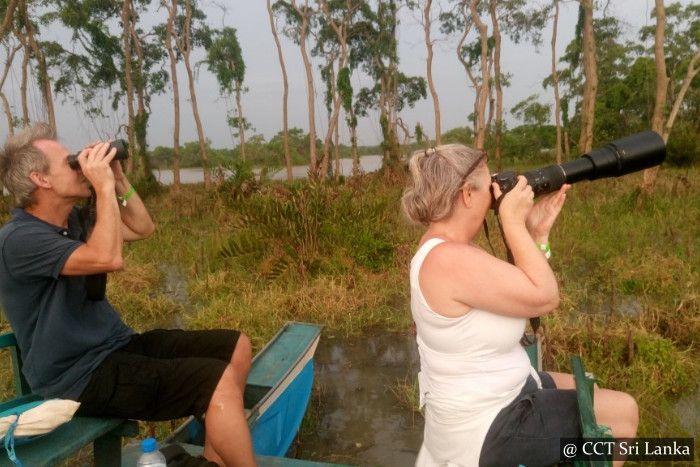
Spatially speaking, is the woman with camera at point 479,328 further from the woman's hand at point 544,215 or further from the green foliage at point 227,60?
the green foliage at point 227,60

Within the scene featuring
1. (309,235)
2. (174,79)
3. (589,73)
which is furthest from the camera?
(174,79)

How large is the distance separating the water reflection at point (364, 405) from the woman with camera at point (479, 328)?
1.19 meters

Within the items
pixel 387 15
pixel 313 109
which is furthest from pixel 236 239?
pixel 387 15

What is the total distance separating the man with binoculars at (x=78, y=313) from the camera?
1659 millimetres

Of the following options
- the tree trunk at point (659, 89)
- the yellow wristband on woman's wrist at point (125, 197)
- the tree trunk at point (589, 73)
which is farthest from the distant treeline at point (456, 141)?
the yellow wristband on woman's wrist at point (125, 197)

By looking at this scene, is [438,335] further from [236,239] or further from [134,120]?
[134,120]

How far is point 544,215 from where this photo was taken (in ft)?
5.50

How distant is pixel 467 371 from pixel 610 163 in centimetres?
75

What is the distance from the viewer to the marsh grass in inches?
120

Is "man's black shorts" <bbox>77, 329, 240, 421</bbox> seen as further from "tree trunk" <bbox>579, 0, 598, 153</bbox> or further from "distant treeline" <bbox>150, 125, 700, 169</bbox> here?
"distant treeline" <bbox>150, 125, 700, 169</bbox>

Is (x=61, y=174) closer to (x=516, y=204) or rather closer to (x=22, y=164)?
(x=22, y=164)

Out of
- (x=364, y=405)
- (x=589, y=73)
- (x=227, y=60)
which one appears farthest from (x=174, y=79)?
(x=364, y=405)

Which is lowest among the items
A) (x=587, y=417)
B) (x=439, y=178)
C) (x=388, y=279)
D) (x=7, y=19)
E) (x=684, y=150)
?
(x=388, y=279)

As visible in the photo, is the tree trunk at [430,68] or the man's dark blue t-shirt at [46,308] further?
the tree trunk at [430,68]
